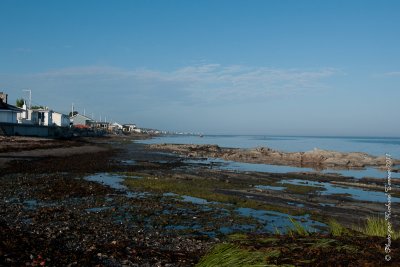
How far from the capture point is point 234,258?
6.85 m

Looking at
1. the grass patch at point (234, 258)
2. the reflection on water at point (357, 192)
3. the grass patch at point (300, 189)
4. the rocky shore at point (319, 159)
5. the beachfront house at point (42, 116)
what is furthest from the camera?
the beachfront house at point (42, 116)

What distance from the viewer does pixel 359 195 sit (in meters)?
25.7

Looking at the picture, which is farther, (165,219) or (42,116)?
(42,116)

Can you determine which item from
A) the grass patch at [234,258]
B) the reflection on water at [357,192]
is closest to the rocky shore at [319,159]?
the reflection on water at [357,192]

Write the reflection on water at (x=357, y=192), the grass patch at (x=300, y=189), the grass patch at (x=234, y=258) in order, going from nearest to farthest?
the grass patch at (x=234, y=258)
the reflection on water at (x=357, y=192)
the grass patch at (x=300, y=189)

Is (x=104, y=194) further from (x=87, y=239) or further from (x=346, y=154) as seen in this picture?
(x=346, y=154)

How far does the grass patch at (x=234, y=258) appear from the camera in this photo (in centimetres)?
672

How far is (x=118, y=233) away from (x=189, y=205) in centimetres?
669

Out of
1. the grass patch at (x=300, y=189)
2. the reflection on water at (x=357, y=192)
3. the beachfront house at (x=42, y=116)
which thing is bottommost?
the reflection on water at (x=357, y=192)

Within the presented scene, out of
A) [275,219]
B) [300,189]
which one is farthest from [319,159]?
[275,219]

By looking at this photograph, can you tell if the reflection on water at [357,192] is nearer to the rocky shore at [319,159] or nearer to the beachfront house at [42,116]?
the rocky shore at [319,159]

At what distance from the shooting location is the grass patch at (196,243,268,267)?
22.0 feet

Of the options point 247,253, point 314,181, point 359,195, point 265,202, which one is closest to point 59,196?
point 265,202

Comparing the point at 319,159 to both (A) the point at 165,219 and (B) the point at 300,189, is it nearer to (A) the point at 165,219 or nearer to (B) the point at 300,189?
(B) the point at 300,189
